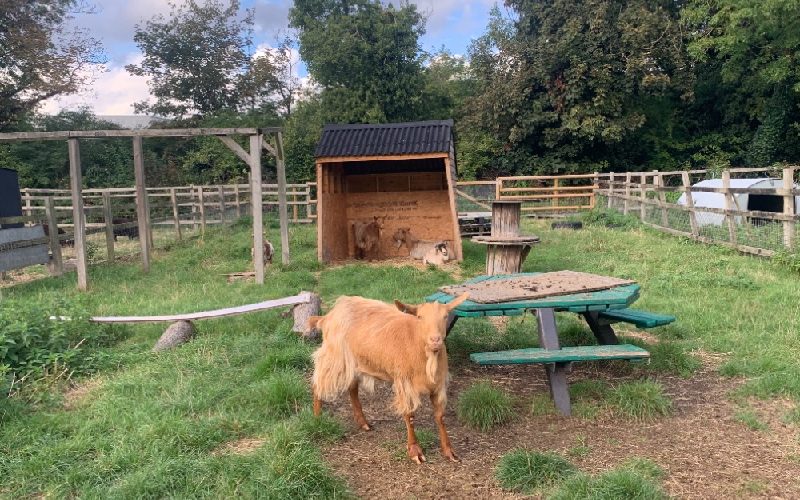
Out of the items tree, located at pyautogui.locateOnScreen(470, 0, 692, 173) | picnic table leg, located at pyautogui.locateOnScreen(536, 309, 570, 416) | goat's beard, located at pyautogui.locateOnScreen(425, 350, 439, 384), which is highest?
tree, located at pyautogui.locateOnScreen(470, 0, 692, 173)

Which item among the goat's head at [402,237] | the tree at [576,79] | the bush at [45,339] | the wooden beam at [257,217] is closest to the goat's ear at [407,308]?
the bush at [45,339]

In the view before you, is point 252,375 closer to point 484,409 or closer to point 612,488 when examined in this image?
point 484,409

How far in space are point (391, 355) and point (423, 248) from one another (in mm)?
7849

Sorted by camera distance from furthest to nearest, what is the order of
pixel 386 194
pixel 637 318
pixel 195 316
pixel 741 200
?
1. pixel 741 200
2. pixel 386 194
3. pixel 195 316
4. pixel 637 318

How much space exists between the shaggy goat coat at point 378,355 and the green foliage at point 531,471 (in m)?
0.50

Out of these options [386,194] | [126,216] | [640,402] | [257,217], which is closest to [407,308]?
[640,402]

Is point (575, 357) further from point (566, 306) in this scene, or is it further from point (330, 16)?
point (330, 16)

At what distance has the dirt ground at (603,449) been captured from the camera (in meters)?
3.15

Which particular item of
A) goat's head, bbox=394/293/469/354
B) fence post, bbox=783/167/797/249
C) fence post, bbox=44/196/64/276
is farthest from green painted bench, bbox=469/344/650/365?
fence post, bbox=44/196/64/276

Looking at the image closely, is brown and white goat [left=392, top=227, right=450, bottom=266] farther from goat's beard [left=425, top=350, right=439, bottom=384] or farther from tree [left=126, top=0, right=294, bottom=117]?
tree [left=126, top=0, right=294, bottom=117]

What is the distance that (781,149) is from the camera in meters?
24.8

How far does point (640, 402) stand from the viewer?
13.2 feet

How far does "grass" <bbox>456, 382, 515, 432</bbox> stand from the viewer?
12.9 feet

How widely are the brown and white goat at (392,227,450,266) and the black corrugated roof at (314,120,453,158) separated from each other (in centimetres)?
179
